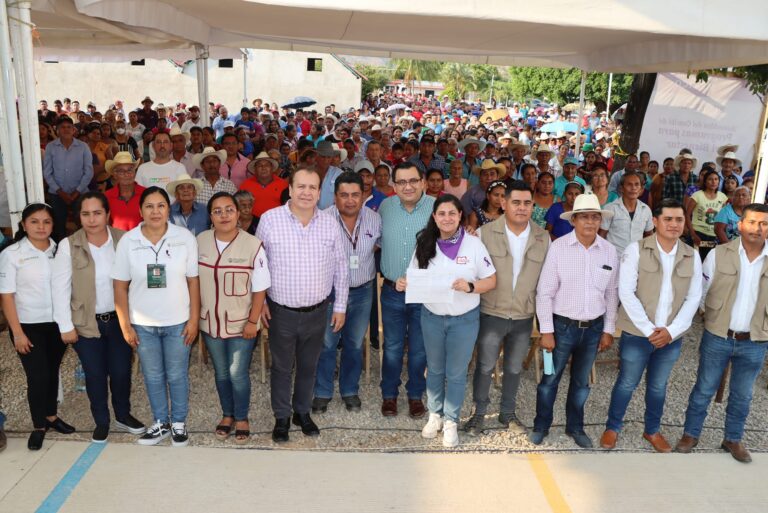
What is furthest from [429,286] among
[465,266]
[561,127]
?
[561,127]

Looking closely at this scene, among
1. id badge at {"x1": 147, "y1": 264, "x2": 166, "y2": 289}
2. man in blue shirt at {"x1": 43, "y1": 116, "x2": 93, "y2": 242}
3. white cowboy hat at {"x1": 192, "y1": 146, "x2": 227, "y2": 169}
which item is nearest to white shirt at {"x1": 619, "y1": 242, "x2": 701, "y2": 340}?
id badge at {"x1": 147, "y1": 264, "x2": 166, "y2": 289}

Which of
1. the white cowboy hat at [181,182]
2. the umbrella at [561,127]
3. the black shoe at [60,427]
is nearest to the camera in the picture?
the black shoe at [60,427]

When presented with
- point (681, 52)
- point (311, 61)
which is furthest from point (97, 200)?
point (311, 61)

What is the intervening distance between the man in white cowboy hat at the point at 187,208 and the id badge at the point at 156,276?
1.47 metres

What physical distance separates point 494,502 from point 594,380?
2.12 m

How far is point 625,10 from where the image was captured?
186 inches

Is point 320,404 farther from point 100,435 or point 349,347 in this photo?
point 100,435

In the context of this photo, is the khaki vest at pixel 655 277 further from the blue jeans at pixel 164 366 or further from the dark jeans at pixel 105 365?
the dark jeans at pixel 105 365

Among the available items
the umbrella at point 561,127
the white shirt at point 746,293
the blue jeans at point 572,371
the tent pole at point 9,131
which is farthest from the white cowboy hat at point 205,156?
the umbrella at point 561,127

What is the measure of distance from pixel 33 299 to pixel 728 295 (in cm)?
438

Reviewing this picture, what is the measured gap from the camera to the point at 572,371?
4.29 meters

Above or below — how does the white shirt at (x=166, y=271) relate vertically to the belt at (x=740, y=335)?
above

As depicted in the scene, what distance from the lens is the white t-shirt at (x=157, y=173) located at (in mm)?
6484

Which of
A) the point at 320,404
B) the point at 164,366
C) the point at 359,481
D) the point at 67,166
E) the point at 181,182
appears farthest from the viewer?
the point at 67,166
